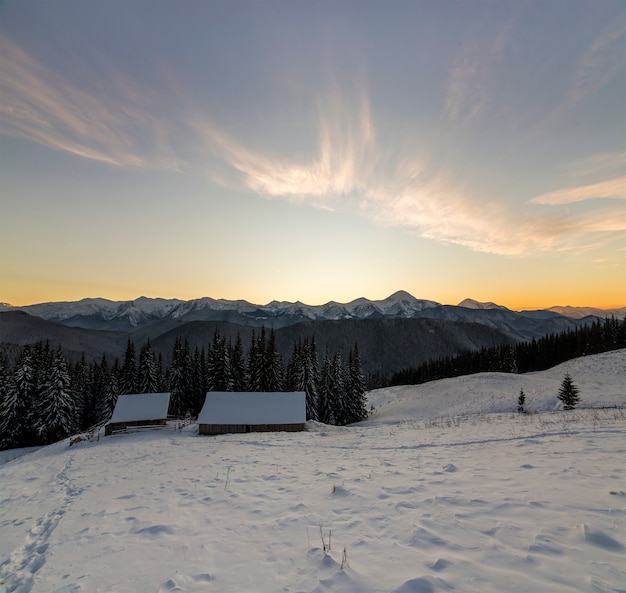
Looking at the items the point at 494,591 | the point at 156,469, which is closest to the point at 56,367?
the point at 156,469

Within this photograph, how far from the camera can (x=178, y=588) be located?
5.22 meters

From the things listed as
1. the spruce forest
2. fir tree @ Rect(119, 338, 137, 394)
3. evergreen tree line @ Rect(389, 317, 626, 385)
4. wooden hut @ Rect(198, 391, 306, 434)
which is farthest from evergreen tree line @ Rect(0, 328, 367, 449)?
evergreen tree line @ Rect(389, 317, 626, 385)

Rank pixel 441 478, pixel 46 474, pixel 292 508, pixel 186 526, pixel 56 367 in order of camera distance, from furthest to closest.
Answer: pixel 56 367 → pixel 46 474 → pixel 441 478 → pixel 292 508 → pixel 186 526

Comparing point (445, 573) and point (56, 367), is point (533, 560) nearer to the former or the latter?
point (445, 573)

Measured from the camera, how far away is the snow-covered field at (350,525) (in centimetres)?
490

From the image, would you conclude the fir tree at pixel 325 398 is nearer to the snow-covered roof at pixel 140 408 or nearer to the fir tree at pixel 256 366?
the fir tree at pixel 256 366

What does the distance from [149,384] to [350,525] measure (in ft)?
192

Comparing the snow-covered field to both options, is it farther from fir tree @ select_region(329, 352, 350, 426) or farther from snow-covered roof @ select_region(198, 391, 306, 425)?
fir tree @ select_region(329, 352, 350, 426)

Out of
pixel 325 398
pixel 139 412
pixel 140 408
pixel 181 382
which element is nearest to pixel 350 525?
pixel 139 412

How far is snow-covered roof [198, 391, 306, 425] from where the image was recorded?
38.8m

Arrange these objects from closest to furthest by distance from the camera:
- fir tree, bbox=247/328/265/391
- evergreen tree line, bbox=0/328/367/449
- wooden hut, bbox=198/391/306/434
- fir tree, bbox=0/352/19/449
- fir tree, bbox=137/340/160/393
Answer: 1. wooden hut, bbox=198/391/306/434
2. fir tree, bbox=0/352/19/449
3. evergreen tree line, bbox=0/328/367/449
4. fir tree, bbox=247/328/265/391
5. fir tree, bbox=137/340/160/393

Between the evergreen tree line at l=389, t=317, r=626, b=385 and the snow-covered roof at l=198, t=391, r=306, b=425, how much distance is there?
67.6 metres

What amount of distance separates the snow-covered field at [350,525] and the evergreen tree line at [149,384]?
39.4 m

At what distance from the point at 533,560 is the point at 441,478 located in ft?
16.6
